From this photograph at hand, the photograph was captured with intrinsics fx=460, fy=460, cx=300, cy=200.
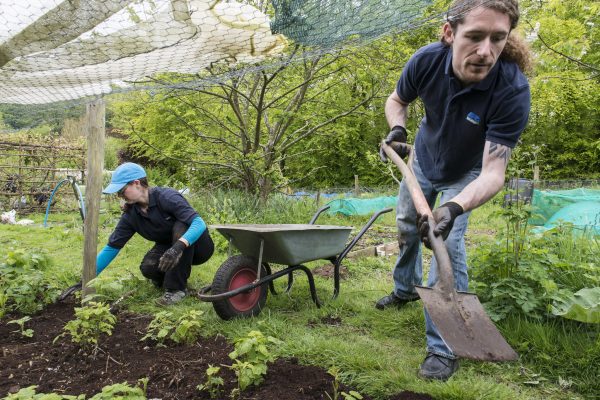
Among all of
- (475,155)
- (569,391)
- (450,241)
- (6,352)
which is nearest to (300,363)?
(450,241)

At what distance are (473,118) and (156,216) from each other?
227cm

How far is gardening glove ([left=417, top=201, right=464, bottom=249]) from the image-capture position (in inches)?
74.3

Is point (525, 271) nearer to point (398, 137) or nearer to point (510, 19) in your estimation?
point (398, 137)

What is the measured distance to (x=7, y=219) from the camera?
8.80 m

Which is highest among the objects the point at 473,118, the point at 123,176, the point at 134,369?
the point at 473,118

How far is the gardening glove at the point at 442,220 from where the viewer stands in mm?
1887

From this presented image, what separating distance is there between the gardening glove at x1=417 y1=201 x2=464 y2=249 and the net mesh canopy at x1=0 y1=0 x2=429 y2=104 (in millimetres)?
970

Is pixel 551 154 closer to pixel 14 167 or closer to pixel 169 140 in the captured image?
pixel 169 140

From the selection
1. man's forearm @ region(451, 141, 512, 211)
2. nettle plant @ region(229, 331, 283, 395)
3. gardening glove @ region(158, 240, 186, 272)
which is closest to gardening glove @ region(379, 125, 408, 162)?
man's forearm @ region(451, 141, 512, 211)

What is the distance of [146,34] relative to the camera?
79.5 inches

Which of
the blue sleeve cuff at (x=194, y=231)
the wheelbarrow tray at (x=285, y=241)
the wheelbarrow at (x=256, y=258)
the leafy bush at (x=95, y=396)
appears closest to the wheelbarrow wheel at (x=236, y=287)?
the wheelbarrow at (x=256, y=258)

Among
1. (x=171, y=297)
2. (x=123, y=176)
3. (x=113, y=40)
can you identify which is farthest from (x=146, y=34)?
(x=171, y=297)

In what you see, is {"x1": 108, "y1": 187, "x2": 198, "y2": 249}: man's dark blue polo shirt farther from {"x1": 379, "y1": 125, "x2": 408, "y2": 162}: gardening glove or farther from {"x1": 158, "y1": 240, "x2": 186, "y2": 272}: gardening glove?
{"x1": 379, "y1": 125, "x2": 408, "y2": 162}: gardening glove

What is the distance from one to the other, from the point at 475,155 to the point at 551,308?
901 millimetres
